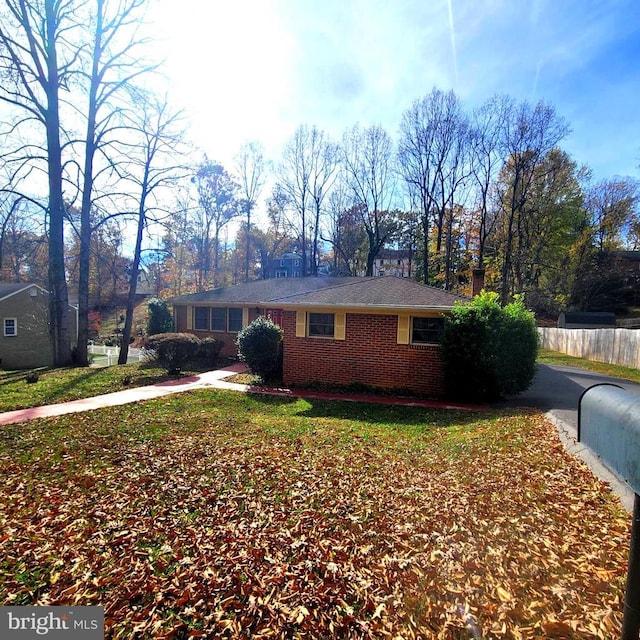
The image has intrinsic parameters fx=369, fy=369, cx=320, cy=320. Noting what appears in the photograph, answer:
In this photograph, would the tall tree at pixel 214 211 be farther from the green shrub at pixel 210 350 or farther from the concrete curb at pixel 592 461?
the concrete curb at pixel 592 461

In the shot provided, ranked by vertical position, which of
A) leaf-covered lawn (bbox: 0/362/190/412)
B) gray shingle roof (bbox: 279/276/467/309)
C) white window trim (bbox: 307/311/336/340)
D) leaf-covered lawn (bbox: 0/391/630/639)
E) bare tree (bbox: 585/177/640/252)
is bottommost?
leaf-covered lawn (bbox: 0/362/190/412)

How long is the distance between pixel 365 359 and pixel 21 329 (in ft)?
77.2

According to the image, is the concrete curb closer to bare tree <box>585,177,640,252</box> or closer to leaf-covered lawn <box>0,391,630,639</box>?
leaf-covered lawn <box>0,391,630,639</box>

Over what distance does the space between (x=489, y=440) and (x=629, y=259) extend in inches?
1928

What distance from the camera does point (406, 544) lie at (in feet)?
9.62

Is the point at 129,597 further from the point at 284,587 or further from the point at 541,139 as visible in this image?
the point at 541,139

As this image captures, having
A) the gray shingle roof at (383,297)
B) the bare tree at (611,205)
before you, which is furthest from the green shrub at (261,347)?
Result: the bare tree at (611,205)

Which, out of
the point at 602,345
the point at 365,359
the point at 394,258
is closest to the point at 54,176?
the point at 365,359

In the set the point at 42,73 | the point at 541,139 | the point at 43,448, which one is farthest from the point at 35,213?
the point at 541,139

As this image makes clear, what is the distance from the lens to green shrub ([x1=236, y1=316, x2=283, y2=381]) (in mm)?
11562

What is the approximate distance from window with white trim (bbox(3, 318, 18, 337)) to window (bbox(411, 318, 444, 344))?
2477cm

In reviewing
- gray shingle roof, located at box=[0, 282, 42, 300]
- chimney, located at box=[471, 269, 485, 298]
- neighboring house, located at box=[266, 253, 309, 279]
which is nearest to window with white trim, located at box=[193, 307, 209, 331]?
chimney, located at box=[471, 269, 485, 298]

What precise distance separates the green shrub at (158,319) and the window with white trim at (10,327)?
10.5 meters

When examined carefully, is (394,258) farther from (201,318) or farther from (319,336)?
(319,336)
